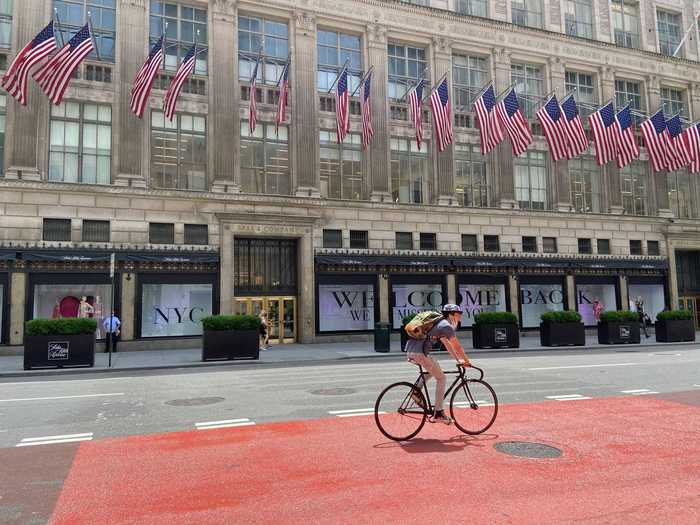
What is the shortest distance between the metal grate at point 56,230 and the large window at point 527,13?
93.1 feet

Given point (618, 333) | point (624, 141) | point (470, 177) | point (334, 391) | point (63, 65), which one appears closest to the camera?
point (334, 391)

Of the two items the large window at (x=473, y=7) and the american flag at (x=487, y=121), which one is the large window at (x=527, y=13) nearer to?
the large window at (x=473, y=7)

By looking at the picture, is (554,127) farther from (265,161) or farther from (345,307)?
(265,161)

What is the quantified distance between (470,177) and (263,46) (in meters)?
13.5

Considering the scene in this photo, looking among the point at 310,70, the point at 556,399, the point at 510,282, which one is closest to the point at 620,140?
the point at 510,282

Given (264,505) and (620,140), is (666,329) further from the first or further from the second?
(264,505)

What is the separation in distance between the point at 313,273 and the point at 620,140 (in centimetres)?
1758

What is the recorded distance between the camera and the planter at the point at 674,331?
25.6 m

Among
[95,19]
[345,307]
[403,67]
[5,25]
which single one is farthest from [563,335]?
[5,25]

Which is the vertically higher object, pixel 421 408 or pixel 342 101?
pixel 342 101

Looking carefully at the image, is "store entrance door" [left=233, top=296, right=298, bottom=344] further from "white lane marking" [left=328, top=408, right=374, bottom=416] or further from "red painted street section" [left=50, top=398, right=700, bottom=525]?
"red painted street section" [left=50, top=398, right=700, bottom=525]

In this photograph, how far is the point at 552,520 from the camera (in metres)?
4.48

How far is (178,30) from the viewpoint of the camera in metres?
25.7

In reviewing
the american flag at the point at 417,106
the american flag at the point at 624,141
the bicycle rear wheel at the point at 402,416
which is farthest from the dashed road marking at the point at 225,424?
the american flag at the point at 624,141
